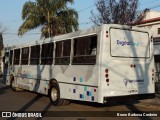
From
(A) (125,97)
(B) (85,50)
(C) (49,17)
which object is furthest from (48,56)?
(C) (49,17)

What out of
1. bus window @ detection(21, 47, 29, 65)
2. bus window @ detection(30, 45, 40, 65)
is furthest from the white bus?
bus window @ detection(21, 47, 29, 65)

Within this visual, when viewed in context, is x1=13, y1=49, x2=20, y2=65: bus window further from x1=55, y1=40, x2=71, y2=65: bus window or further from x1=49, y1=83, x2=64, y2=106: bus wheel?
x1=55, y1=40, x2=71, y2=65: bus window

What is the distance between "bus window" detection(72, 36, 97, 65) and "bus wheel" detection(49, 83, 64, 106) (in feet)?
5.47

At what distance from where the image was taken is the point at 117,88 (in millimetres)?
10398

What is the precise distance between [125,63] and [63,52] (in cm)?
271

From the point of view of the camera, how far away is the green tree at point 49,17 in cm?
2797

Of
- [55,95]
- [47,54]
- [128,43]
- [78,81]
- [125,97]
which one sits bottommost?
[55,95]

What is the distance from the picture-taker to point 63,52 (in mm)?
12359

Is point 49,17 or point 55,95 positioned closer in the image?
point 55,95

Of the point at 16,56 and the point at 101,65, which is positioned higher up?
the point at 16,56

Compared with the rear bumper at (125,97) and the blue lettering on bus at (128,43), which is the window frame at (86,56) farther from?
the rear bumper at (125,97)

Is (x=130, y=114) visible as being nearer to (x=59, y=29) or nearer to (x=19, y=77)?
(x=19, y=77)

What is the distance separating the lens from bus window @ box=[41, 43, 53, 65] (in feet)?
44.2

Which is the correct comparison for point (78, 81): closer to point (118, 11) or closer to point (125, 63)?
point (125, 63)
